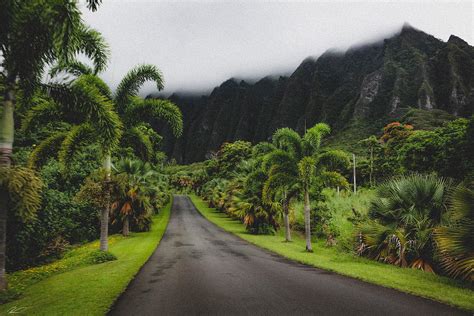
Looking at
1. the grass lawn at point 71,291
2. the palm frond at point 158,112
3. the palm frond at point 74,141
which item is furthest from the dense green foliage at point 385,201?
the palm frond at point 74,141

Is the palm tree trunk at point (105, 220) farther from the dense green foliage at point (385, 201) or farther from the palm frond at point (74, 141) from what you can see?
the dense green foliage at point (385, 201)

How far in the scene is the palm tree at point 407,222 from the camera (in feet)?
36.4

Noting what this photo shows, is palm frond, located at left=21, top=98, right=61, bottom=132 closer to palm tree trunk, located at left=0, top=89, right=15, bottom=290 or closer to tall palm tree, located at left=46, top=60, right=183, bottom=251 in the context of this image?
tall palm tree, located at left=46, top=60, right=183, bottom=251

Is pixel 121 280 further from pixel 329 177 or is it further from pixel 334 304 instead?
pixel 329 177

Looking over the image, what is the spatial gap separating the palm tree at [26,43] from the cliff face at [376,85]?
300 ft

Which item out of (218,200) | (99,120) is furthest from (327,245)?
(218,200)

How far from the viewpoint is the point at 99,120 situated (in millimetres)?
10023

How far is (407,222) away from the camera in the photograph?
1141 cm

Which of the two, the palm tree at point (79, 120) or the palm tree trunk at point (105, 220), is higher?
the palm tree at point (79, 120)

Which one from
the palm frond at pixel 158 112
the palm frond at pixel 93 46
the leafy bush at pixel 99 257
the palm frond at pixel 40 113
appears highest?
the palm frond at pixel 93 46

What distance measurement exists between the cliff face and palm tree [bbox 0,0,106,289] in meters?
91.4

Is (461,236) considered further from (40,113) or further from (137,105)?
(40,113)

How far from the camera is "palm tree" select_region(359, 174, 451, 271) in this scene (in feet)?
36.4

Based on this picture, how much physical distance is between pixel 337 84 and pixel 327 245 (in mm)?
136758
